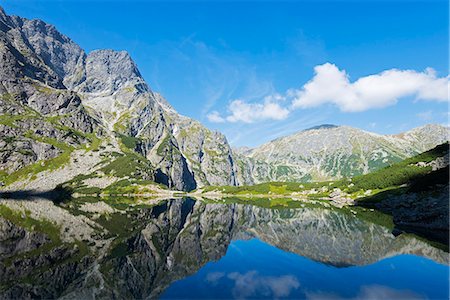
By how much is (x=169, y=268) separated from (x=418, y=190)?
3908 inches

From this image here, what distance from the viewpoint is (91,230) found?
7619 centimetres

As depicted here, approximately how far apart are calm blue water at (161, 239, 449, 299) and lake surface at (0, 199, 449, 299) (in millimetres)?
116

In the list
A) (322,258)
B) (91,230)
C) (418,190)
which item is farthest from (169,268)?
(418,190)

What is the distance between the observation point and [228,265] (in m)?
50.3

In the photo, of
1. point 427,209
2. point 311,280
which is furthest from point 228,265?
point 427,209

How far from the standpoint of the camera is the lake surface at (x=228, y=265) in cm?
3653

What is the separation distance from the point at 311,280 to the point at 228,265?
14.1 m

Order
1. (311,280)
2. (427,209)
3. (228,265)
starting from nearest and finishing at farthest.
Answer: (311,280) < (228,265) < (427,209)

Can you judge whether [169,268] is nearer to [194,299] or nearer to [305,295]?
[194,299]

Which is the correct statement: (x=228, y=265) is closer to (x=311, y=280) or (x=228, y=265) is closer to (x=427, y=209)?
(x=311, y=280)

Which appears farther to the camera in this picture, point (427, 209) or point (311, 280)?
point (427, 209)

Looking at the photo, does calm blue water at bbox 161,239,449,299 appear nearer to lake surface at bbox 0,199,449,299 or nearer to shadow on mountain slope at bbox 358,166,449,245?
lake surface at bbox 0,199,449,299

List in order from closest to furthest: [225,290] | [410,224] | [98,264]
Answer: [225,290] < [98,264] < [410,224]

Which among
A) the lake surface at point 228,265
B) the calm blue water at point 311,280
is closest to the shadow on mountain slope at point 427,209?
the lake surface at point 228,265
